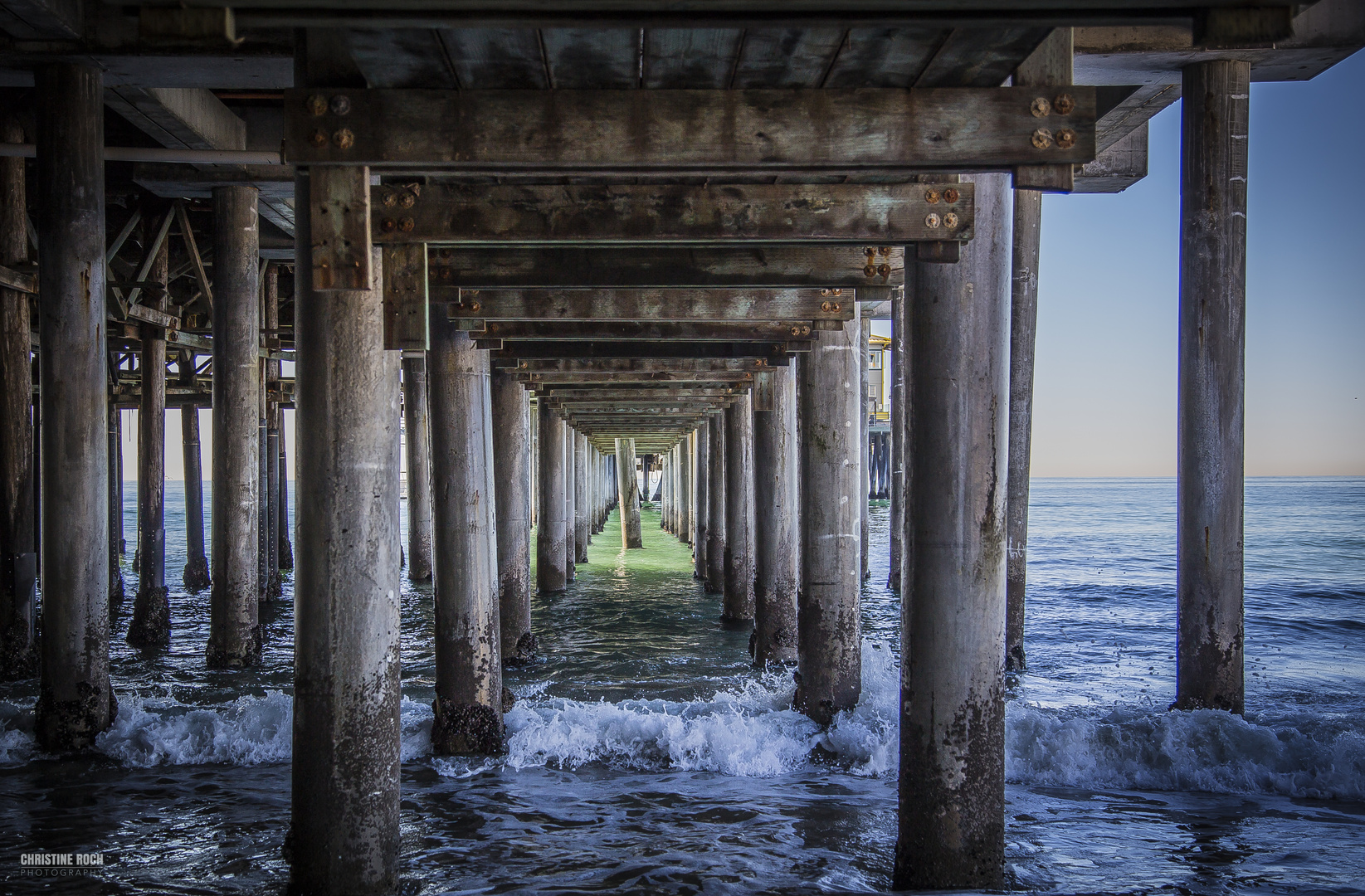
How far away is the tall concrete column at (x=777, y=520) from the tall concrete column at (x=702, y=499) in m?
6.99

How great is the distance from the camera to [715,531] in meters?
16.4

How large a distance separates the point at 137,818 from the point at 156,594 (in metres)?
6.82

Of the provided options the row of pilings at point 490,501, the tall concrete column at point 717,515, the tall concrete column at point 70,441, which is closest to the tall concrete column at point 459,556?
the row of pilings at point 490,501

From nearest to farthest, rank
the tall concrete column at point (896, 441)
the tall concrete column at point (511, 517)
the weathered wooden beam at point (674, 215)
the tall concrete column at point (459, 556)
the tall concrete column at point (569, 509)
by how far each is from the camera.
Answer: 1. the weathered wooden beam at point (674, 215)
2. the tall concrete column at point (459, 556)
3. the tall concrete column at point (511, 517)
4. the tall concrete column at point (896, 441)
5. the tall concrete column at point (569, 509)

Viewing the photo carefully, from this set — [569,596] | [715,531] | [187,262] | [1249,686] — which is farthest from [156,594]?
[1249,686]

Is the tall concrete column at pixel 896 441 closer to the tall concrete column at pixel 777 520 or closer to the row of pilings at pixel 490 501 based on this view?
the row of pilings at pixel 490 501

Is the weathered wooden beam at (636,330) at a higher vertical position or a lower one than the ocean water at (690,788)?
higher

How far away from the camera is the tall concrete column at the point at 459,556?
6.73 meters

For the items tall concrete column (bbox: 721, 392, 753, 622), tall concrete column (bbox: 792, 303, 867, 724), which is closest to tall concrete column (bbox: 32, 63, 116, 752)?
tall concrete column (bbox: 792, 303, 867, 724)

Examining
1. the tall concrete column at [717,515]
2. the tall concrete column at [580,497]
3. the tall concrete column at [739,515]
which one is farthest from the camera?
the tall concrete column at [580,497]

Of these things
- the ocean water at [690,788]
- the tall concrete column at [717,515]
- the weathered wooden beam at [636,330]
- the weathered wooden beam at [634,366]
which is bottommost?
the ocean water at [690,788]

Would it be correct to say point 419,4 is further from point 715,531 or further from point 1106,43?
point 715,531

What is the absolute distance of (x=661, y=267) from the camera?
217 inches

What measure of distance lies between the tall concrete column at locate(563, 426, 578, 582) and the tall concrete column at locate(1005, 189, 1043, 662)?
8.93 metres
